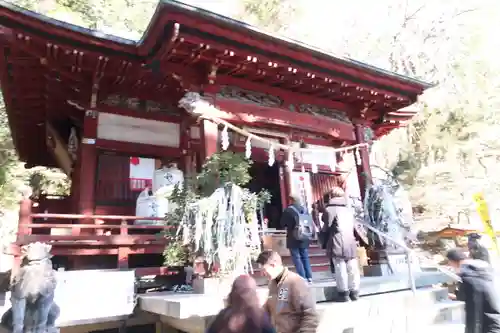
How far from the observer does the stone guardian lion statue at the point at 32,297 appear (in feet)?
13.2

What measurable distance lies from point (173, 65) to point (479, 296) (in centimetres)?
543

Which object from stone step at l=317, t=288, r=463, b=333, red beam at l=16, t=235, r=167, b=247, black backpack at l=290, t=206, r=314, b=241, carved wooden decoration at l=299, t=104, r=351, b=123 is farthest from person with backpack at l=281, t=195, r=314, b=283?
carved wooden decoration at l=299, t=104, r=351, b=123

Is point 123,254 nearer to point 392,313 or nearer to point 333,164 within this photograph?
point 392,313

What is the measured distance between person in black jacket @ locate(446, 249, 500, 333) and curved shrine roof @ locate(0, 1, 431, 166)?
4364 millimetres

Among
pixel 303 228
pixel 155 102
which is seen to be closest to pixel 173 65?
pixel 155 102

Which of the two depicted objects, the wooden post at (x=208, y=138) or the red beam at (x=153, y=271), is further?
the wooden post at (x=208, y=138)

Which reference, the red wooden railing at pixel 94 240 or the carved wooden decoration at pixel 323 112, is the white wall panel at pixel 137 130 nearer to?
the red wooden railing at pixel 94 240

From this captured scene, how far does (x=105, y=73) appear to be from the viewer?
701 cm

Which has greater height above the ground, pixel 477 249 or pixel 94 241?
pixel 94 241

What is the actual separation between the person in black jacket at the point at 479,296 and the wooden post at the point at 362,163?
4.38 m

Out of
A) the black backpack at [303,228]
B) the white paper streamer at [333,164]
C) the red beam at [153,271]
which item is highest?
the white paper streamer at [333,164]

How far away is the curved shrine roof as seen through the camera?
5.74 meters

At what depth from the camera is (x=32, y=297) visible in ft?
13.3

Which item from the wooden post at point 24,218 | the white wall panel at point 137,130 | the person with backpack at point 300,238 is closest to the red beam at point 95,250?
the wooden post at point 24,218
